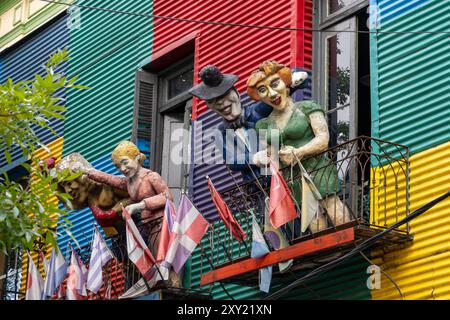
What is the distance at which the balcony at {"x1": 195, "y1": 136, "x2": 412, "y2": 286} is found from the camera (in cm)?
1564

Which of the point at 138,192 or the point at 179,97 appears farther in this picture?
the point at 179,97

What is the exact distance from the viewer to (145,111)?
2138 cm

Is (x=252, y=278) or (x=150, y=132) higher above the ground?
(x=150, y=132)

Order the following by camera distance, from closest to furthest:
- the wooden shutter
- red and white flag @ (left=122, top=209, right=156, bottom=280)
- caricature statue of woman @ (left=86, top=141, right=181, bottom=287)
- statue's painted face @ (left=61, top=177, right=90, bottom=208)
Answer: red and white flag @ (left=122, top=209, right=156, bottom=280)
caricature statue of woman @ (left=86, top=141, right=181, bottom=287)
statue's painted face @ (left=61, top=177, right=90, bottom=208)
the wooden shutter

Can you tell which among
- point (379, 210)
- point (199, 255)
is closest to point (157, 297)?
point (199, 255)

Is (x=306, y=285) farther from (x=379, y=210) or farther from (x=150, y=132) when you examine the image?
(x=150, y=132)

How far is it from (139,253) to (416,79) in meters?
4.45

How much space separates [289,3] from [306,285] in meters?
4.18

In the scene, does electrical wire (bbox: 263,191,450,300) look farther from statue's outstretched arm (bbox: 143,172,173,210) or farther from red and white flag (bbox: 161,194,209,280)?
statue's outstretched arm (bbox: 143,172,173,210)

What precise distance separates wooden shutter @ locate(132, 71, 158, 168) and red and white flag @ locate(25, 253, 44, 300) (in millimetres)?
2316

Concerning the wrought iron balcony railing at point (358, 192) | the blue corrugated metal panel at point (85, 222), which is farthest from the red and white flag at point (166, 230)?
the blue corrugated metal panel at point (85, 222)

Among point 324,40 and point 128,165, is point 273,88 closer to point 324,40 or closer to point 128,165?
point 324,40

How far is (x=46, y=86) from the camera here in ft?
50.2

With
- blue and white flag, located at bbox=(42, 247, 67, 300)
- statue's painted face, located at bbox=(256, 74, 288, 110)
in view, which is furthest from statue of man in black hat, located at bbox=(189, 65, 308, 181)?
blue and white flag, located at bbox=(42, 247, 67, 300)
